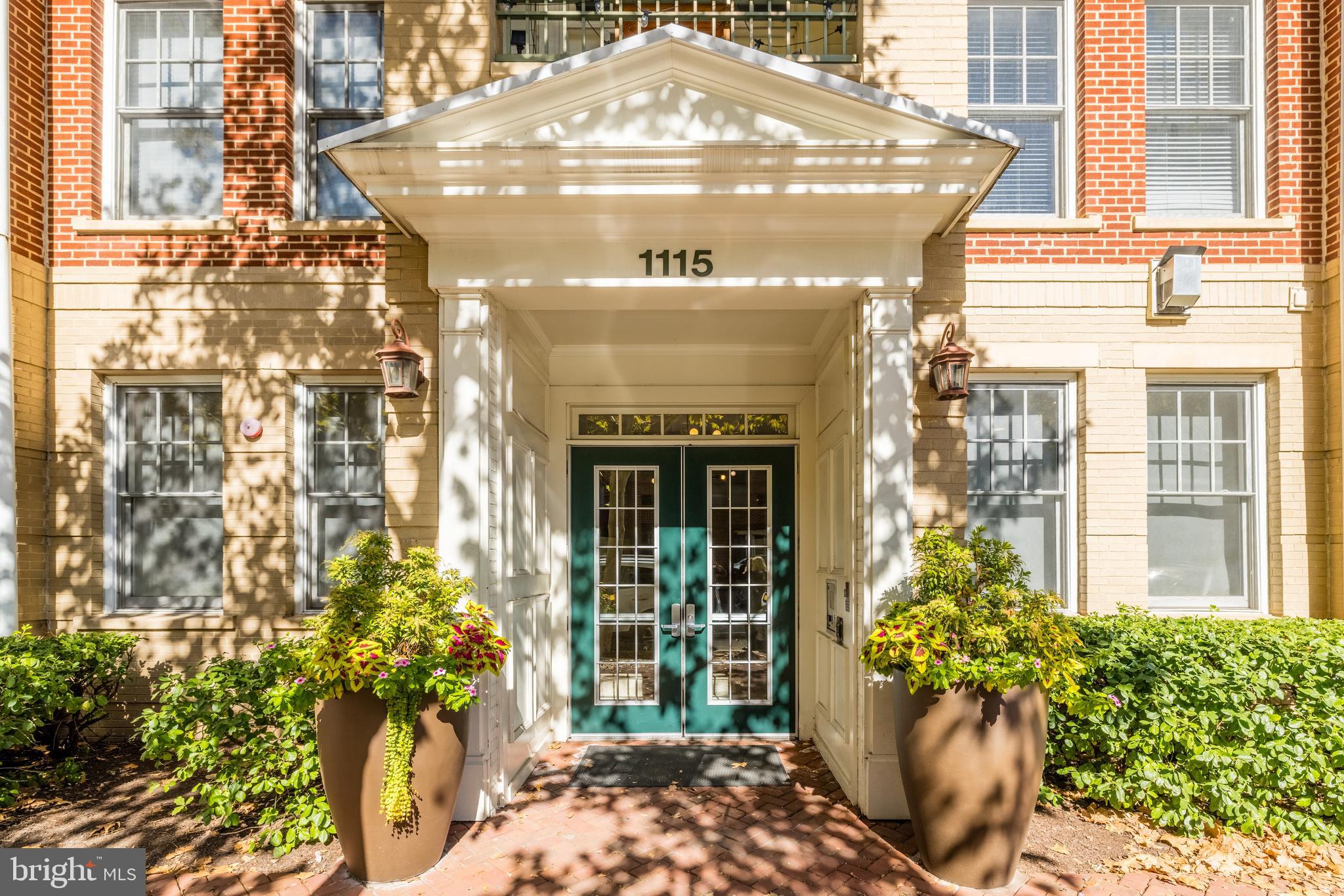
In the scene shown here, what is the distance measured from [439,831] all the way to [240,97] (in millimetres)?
5298

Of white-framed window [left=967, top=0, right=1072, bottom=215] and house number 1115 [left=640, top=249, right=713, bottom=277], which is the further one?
white-framed window [left=967, top=0, right=1072, bottom=215]

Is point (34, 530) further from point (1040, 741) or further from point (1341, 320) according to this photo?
point (1341, 320)

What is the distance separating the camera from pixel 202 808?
15.7ft

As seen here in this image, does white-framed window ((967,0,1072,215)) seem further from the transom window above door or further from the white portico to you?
the transom window above door

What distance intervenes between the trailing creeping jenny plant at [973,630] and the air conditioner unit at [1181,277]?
2.54 metres

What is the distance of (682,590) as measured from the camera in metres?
6.80

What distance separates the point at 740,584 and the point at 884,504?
2171mm

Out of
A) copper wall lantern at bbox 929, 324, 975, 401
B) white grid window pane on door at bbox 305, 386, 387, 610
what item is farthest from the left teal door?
copper wall lantern at bbox 929, 324, 975, 401

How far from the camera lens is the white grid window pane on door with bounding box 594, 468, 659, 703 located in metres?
6.81

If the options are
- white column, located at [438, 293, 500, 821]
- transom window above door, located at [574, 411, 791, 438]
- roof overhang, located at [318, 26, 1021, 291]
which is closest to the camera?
roof overhang, located at [318, 26, 1021, 291]

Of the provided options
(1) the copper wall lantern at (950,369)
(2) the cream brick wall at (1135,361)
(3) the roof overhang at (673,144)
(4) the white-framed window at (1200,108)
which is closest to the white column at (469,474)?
(3) the roof overhang at (673,144)

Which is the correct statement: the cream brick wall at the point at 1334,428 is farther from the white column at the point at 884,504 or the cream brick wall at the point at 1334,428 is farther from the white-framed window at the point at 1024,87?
the white column at the point at 884,504

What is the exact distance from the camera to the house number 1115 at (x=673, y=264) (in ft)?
16.4

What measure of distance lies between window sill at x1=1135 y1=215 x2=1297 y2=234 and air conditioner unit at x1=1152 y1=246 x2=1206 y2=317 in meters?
0.23
